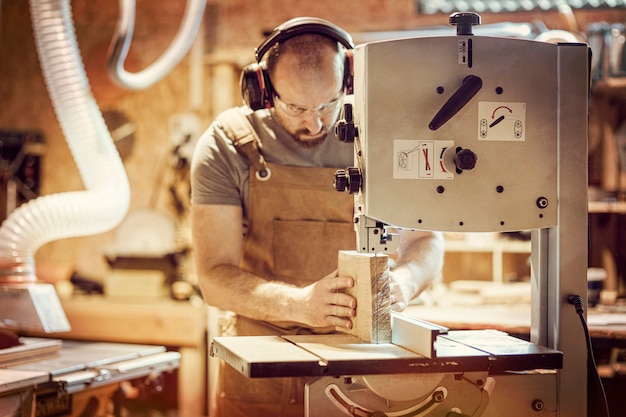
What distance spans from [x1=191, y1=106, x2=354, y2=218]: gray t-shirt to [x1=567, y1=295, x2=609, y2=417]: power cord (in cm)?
87

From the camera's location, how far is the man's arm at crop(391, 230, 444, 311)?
7.23ft

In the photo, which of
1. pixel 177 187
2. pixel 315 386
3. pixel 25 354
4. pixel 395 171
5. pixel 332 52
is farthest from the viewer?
pixel 177 187

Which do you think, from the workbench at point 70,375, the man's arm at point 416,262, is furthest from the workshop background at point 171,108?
the man's arm at point 416,262

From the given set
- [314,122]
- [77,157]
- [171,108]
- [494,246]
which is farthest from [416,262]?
[171,108]

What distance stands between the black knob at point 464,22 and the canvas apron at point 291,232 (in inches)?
29.6

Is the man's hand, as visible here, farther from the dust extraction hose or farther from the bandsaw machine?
the dust extraction hose

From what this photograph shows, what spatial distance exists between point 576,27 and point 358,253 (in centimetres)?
315

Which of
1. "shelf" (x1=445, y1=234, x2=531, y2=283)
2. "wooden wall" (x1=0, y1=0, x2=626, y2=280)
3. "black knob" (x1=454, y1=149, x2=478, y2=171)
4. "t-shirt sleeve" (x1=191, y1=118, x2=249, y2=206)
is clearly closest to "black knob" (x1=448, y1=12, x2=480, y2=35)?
"black knob" (x1=454, y1=149, x2=478, y2=171)

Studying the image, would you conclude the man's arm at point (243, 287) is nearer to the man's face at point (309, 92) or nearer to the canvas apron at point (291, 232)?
the canvas apron at point (291, 232)

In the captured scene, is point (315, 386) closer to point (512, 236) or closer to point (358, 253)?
point (358, 253)

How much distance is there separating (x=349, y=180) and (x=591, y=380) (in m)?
0.67

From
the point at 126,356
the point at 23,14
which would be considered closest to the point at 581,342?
the point at 126,356

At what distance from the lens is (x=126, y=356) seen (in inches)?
107

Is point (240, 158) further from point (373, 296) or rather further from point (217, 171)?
point (373, 296)
